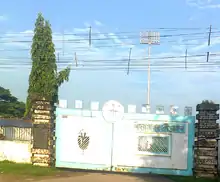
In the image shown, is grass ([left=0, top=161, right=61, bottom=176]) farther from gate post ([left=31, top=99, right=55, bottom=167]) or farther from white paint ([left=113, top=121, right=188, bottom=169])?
white paint ([left=113, top=121, right=188, bottom=169])

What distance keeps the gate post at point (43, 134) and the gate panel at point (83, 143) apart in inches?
16.3

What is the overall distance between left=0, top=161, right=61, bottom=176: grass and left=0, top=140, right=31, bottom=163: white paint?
0.35 metres

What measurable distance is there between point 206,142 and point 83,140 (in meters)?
4.63

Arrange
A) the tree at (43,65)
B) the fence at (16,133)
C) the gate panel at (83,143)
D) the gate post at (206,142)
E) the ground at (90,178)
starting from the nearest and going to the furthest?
the ground at (90,178) < the gate post at (206,142) < the gate panel at (83,143) < the fence at (16,133) < the tree at (43,65)

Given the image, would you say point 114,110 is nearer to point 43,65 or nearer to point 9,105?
point 43,65

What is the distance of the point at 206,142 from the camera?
1459cm

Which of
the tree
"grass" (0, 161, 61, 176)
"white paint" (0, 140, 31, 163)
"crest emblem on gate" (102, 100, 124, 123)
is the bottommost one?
"grass" (0, 161, 61, 176)

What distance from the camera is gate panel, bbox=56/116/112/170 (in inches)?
596

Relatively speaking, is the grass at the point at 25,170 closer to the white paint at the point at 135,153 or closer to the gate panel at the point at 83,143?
the gate panel at the point at 83,143

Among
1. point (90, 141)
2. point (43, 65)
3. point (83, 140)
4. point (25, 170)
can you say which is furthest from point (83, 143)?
point (43, 65)

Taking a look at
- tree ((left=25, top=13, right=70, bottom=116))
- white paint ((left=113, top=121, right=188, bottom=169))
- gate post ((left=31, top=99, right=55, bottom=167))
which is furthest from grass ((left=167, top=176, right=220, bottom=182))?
tree ((left=25, top=13, right=70, bottom=116))

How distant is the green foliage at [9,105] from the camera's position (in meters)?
58.8

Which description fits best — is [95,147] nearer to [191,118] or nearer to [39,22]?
[191,118]

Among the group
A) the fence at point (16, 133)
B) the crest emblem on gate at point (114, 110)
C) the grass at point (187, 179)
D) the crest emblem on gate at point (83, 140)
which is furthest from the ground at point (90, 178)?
the fence at point (16, 133)
